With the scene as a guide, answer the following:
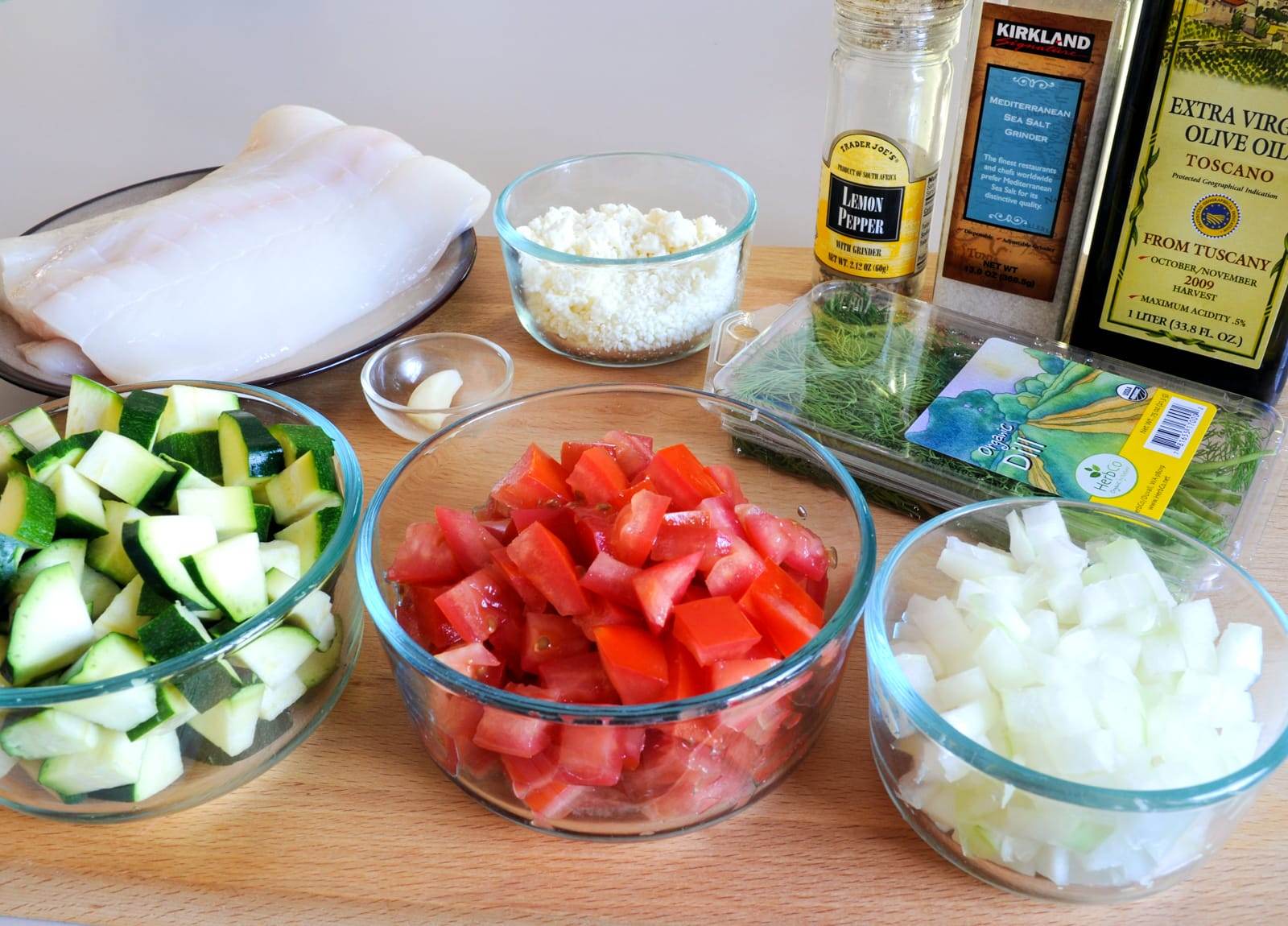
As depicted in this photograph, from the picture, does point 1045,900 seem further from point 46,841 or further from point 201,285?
point 201,285

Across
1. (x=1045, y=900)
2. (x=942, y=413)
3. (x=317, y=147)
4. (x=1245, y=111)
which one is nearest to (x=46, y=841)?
(x=1045, y=900)

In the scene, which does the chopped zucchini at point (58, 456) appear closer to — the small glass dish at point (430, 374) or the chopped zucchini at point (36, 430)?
the chopped zucchini at point (36, 430)

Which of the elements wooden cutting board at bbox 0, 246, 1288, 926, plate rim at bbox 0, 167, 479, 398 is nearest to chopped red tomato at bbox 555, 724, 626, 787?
wooden cutting board at bbox 0, 246, 1288, 926

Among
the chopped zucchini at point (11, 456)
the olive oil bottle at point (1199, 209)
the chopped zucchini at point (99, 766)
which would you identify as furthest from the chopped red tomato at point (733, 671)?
the olive oil bottle at point (1199, 209)

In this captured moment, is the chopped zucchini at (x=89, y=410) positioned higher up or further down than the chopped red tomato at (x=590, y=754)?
higher up

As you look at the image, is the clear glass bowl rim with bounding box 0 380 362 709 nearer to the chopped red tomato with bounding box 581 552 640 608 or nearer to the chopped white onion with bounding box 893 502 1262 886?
the chopped red tomato with bounding box 581 552 640 608

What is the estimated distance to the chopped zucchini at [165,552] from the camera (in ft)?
2.81

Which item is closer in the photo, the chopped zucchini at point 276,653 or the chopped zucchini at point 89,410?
the chopped zucchini at point 276,653

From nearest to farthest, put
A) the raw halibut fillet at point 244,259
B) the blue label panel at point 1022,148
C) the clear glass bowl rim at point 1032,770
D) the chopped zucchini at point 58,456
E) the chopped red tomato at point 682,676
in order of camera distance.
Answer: the clear glass bowl rim at point 1032,770, the chopped red tomato at point 682,676, the chopped zucchini at point 58,456, the blue label panel at point 1022,148, the raw halibut fillet at point 244,259

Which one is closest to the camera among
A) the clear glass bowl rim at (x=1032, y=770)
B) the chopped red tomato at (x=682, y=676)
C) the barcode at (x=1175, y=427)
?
the clear glass bowl rim at (x=1032, y=770)

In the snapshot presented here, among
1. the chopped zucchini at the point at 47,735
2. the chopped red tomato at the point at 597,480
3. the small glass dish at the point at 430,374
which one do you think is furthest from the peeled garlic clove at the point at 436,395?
the chopped zucchini at the point at 47,735

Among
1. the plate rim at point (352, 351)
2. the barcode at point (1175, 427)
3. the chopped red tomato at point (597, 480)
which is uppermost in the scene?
the chopped red tomato at point (597, 480)

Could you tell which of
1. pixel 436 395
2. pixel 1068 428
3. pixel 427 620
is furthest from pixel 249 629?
pixel 1068 428

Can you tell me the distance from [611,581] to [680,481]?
0.47ft
